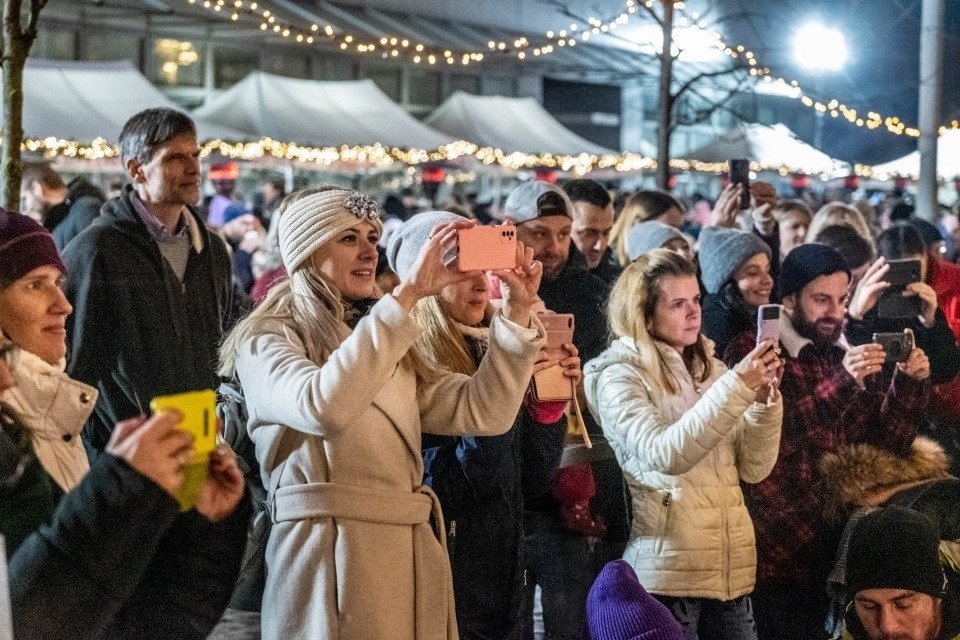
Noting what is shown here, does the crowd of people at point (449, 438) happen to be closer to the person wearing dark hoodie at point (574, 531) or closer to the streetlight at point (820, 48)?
the person wearing dark hoodie at point (574, 531)

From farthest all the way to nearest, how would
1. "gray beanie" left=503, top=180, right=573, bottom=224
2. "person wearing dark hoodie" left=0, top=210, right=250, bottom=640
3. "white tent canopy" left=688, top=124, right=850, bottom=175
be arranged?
"white tent canopy" left=688, top=124, right=850, bottom=175
"gray beanie" left=503, top=180, right=573, bottom=224
"person wearing dark hoodie" left=0, top=210, right=250, bottom=640

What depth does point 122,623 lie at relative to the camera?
9.27ft

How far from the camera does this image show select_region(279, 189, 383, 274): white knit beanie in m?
3.91

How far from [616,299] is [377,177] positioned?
28.3 m

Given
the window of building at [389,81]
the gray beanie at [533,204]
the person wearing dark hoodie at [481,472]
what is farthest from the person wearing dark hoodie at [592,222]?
the window of building at [389,81]

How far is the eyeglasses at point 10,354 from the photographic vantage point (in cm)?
312

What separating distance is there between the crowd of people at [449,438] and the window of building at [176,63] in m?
22.2

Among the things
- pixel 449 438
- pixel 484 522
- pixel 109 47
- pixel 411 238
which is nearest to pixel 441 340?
pixel 449 438

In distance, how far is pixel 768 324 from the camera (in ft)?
16.0

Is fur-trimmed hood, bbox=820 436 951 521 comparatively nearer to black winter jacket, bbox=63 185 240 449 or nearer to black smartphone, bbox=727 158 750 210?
black winter jacket, bbox=63 185 240 449

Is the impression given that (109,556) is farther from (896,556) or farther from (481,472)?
(896,556)

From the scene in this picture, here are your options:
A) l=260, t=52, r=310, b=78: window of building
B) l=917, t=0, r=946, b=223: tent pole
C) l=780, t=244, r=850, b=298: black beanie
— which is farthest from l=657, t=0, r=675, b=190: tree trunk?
l=260, t=52, r=310, b=78: window of building

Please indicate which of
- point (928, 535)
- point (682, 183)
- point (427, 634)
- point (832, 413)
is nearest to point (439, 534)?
point (427, 634)

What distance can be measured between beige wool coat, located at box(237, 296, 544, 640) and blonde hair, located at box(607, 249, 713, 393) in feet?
4.77
